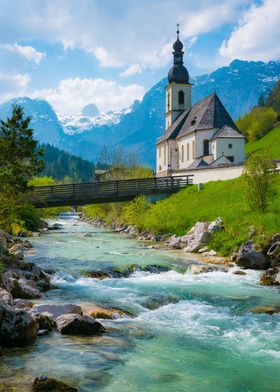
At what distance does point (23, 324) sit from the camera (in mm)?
11734

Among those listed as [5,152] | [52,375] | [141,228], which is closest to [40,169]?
[5,152]

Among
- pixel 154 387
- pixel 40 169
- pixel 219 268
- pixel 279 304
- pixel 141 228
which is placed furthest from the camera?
pixel 141 228

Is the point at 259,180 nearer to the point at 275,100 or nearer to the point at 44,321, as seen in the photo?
the point at 44,321

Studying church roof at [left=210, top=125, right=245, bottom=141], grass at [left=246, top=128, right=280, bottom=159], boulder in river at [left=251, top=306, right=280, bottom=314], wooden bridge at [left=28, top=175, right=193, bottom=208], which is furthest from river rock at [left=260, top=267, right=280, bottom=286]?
grass at [left=246, top=128, right=280, bottom=159]

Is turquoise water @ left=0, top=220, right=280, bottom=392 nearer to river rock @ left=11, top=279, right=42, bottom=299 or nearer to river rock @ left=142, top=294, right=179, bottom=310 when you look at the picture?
river rock @ left=142, top=294, right=179, bottom=310

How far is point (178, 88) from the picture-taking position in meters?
92.9

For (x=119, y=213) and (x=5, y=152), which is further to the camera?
(x=119, y=213)

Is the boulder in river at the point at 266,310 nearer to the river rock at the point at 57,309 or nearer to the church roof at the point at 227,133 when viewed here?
the river rock at the point at 57,309

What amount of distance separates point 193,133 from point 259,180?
42.1 metres

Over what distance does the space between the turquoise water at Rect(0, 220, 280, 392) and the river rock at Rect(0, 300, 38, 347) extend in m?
0.40

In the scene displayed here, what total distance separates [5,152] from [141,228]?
16.2 metres

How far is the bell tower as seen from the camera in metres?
92.8

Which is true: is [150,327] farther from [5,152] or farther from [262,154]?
[5,152]

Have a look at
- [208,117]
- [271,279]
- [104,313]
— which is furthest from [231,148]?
[104,313]
